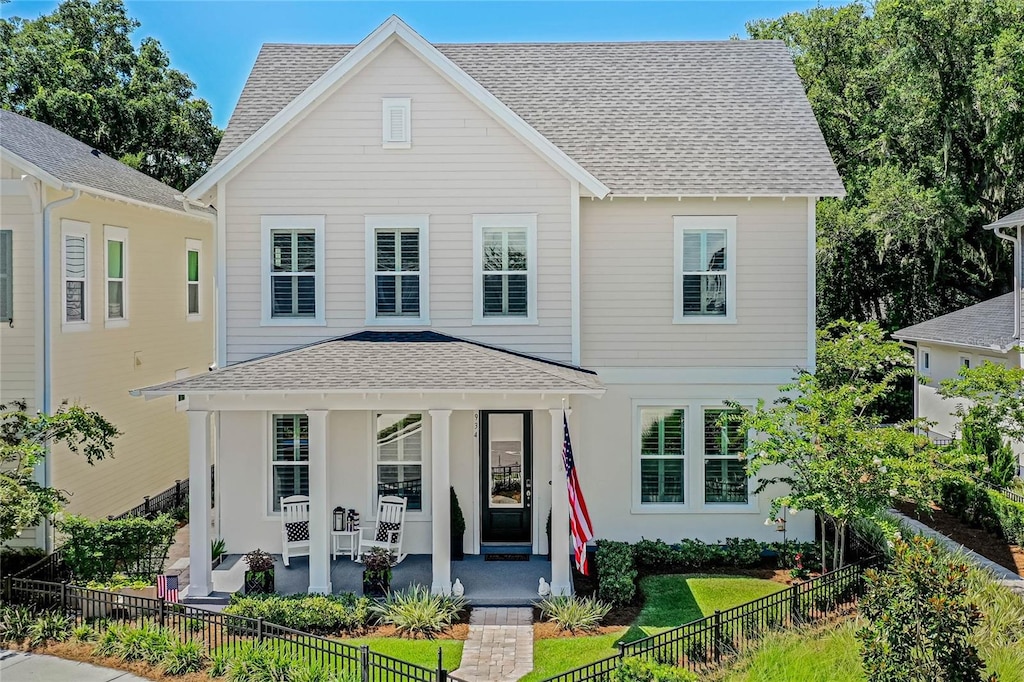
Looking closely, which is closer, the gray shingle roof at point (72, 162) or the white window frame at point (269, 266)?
the gray shingle roof at point (72, 162)

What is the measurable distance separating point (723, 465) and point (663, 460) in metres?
1.12

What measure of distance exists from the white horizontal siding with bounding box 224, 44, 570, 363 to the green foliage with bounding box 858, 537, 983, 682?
7.95m

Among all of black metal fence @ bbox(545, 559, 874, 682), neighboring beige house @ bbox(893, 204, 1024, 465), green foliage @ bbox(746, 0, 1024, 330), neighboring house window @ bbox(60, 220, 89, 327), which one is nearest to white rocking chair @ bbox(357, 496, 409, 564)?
black metal fence @ bbox(545, 559, 874, 682)

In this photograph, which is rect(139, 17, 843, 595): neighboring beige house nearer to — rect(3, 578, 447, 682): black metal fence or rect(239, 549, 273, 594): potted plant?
rect(239, 549, 273, 594): potted plant

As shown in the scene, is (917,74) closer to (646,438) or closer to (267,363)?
(646,438)

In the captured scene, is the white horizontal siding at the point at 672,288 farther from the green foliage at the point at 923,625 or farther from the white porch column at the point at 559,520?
the green foliage at the point at 923,625

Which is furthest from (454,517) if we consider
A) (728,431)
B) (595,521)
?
(728,431)

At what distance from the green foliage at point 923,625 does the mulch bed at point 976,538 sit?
7408 millimetres

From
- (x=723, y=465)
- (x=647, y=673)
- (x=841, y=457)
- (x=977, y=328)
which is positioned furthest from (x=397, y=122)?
(x=977, y=328)

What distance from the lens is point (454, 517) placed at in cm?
1495

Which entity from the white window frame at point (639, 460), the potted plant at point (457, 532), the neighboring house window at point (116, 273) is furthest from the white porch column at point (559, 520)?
the neighboring house window at point (116, 273)

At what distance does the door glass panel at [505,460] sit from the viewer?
1553 centimetres

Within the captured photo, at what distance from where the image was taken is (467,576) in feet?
46.1

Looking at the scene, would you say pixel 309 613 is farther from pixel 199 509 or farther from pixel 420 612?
pixel 199 509
